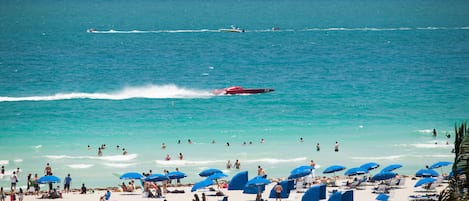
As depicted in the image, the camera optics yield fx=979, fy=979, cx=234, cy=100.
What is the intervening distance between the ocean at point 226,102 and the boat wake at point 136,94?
19 centimetres

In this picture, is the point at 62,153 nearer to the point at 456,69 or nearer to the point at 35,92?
the point at 35,92

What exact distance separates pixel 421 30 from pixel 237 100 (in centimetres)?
9470

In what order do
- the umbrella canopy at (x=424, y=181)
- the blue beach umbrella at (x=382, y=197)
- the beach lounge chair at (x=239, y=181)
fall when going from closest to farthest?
the blue beach umbrella at (x=382, y=197) < the umbrella canopy at (x=424, y=181) < the beach lounge chair at (x=239, y=181)

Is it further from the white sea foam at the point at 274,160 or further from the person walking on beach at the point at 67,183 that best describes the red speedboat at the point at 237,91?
the person walking on beach at the point at 67,183

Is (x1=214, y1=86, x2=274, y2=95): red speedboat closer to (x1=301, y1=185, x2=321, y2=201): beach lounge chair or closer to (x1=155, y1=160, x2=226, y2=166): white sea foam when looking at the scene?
(x1=155, y1=160, x2=226, y2=166): white sea foam

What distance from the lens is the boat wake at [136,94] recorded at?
90312 millimetres

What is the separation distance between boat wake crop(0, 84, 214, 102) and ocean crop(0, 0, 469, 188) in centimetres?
19

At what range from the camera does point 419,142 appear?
63562mm

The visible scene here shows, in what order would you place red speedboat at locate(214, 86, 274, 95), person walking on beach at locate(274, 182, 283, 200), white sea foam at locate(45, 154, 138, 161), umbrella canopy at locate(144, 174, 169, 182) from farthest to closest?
red speedboat at locate(214, 86, 274, 95)
white sea foam at locate(45, 154, 138, 161)
umbrella canopy at locate(144, 174, 169, 182)
person walking on beach at locate(274, 182, 283, 200)

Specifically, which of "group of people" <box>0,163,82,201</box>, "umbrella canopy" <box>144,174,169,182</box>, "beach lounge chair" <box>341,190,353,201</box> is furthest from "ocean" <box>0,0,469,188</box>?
"beach lounge chair" <box>341,190,353,201</box>

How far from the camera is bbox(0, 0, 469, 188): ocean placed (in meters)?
59.0

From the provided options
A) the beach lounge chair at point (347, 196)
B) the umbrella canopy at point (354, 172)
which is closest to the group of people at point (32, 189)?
the umbrella canopy at point (354, 172)

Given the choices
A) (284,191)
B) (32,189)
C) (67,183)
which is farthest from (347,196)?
(32,189)

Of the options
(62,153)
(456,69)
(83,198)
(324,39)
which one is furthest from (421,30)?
(83,198)
